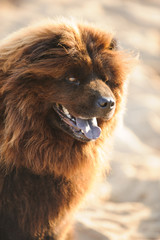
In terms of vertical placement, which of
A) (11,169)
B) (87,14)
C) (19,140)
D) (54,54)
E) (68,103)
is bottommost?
(87,14)

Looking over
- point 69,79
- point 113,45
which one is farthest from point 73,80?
point 113,45

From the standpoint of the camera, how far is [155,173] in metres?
6.57

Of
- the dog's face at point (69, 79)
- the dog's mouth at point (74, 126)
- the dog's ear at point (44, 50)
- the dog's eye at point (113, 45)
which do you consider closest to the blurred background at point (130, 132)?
the dog's eye at point (113, 45)

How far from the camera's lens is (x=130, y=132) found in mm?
8469

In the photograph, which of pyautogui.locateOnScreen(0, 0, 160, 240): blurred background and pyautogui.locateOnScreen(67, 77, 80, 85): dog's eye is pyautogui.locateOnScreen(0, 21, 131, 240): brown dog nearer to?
pyautogui.locateOnScreen(67, 77, 80, 85): dog's eye

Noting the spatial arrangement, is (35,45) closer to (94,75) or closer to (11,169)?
(94,75)

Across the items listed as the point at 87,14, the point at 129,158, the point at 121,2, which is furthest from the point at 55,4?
the point at 129,158

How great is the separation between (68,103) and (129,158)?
400cm

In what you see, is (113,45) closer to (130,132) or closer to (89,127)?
(89,127)

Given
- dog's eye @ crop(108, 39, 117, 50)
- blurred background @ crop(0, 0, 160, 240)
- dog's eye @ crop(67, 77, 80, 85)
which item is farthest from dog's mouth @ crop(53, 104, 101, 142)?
blurred background @ crop(0, 0, 160, 240)

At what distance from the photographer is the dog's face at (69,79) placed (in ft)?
11.3

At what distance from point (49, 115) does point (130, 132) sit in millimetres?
5101

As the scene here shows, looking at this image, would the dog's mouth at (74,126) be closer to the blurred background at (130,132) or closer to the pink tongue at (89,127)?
the pink tongue at (89,127)

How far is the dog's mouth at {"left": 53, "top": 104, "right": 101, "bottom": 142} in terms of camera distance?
3588mm
